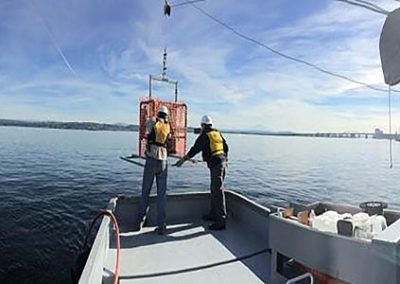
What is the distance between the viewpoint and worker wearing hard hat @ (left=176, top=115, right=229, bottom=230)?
479 centimetres

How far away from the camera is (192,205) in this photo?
542cm

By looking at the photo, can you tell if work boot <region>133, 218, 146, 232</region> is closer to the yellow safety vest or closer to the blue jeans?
the blue jeans

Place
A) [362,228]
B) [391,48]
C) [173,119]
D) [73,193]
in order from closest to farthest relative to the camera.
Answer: [391,48], [362,228], [173,119], [73,193]

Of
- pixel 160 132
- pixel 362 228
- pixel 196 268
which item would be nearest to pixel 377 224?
pixel 362 228

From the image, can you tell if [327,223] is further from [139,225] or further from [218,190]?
[139,225]

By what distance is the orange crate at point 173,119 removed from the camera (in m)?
6.54

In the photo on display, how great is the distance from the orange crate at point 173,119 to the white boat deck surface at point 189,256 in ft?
6.84

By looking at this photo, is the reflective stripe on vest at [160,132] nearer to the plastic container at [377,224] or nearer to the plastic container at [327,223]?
the plastic container at [327,223]

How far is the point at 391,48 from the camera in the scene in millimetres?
2445

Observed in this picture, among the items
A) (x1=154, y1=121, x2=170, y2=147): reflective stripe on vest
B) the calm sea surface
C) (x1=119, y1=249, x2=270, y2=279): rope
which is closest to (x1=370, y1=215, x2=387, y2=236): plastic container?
(x1=119, y1=249, x2=270, y2=279): rope

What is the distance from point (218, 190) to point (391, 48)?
2.95m

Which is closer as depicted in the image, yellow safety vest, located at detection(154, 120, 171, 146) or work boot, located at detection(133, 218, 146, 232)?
yellow safety vest, located at detection(154, 120, 171, 146)

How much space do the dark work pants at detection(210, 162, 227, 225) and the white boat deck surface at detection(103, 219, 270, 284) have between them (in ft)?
0.74

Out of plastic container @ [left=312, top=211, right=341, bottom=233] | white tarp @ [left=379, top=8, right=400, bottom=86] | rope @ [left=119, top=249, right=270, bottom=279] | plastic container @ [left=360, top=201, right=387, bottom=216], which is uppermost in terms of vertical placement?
white tarp @ [left=379, top=8, right=400, bottom=86]
